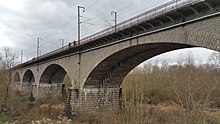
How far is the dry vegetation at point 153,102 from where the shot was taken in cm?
1161

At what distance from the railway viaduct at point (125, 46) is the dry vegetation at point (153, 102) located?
1948mm

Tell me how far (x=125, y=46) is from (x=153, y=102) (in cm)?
1554

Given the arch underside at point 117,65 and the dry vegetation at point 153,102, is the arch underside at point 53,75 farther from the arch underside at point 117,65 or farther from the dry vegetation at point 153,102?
the arch underside at point 117,65

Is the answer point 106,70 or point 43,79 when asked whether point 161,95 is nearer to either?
point 106,70

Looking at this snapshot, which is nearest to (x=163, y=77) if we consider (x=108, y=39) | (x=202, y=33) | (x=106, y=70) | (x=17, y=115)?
(x=106, y=70)

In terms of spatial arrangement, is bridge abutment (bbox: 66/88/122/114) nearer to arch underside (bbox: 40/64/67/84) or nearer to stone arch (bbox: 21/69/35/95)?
arch underside (bbox: 40/64/67/84)

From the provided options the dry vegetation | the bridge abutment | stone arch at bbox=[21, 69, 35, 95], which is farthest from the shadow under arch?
stone arch at bbox=[21, 69, 35, 95]

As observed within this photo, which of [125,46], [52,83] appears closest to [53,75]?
[52,83]

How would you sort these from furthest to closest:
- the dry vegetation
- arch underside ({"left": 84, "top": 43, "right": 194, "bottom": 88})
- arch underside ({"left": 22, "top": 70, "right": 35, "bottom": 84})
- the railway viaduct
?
1. arch underside ({"left": 22, "top": 70, "right": 35, "bottom": 84})
2. arch underside ({"left": 84, "top": 43, "right": 194, "bottom": 88})
3. the railway viaduct
4. the dry vegetation

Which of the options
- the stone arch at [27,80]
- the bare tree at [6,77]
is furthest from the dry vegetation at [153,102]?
the stone arch at [27,80]

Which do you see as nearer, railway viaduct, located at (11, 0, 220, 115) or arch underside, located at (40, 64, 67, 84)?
railway viaduct, located at (11, 0, 220, 115)

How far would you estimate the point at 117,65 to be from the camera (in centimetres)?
2633

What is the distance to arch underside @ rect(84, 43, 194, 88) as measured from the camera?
21.9 metres

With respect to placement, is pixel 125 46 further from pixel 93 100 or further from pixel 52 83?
pixel 52 83
